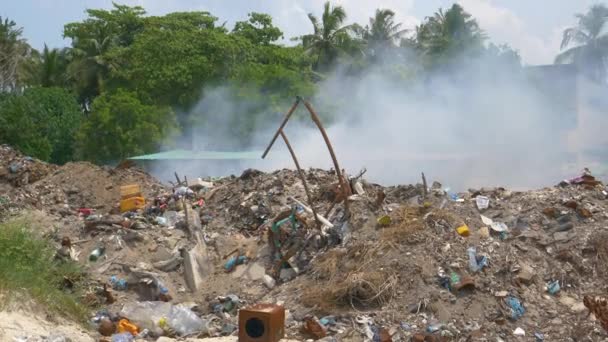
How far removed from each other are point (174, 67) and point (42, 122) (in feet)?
17.4

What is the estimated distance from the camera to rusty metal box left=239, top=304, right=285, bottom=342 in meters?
6.10

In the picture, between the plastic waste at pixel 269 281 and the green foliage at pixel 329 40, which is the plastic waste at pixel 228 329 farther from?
the green foliage at pixel 329 40

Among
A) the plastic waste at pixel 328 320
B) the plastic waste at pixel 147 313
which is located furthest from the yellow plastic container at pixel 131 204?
the plastic waste at pixel 328 320

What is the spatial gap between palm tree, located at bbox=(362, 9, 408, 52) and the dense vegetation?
48 cm

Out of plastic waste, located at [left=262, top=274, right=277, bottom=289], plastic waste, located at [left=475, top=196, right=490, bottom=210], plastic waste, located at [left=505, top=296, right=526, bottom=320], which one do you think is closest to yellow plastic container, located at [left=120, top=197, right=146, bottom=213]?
plastic waste, located at [left=262, top=274, right=277, bottom=289]

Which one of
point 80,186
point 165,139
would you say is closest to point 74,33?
point 165,139

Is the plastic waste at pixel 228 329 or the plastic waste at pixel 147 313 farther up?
the plastic waste at pixel 147 313

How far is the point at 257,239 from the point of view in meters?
10.1

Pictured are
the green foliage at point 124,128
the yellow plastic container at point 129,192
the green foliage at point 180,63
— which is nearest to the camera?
the yellow plastic container at point 129,192

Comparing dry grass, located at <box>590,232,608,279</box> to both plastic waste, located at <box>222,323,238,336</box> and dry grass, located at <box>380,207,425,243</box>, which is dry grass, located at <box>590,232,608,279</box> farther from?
plastic waste, located at <box>222,323,238,336</box>

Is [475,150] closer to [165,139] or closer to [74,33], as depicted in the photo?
[165,139]

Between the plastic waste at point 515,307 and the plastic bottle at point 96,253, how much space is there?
5217 millimetres

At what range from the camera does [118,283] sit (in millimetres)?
9109

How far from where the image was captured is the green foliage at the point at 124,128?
22875 mm
